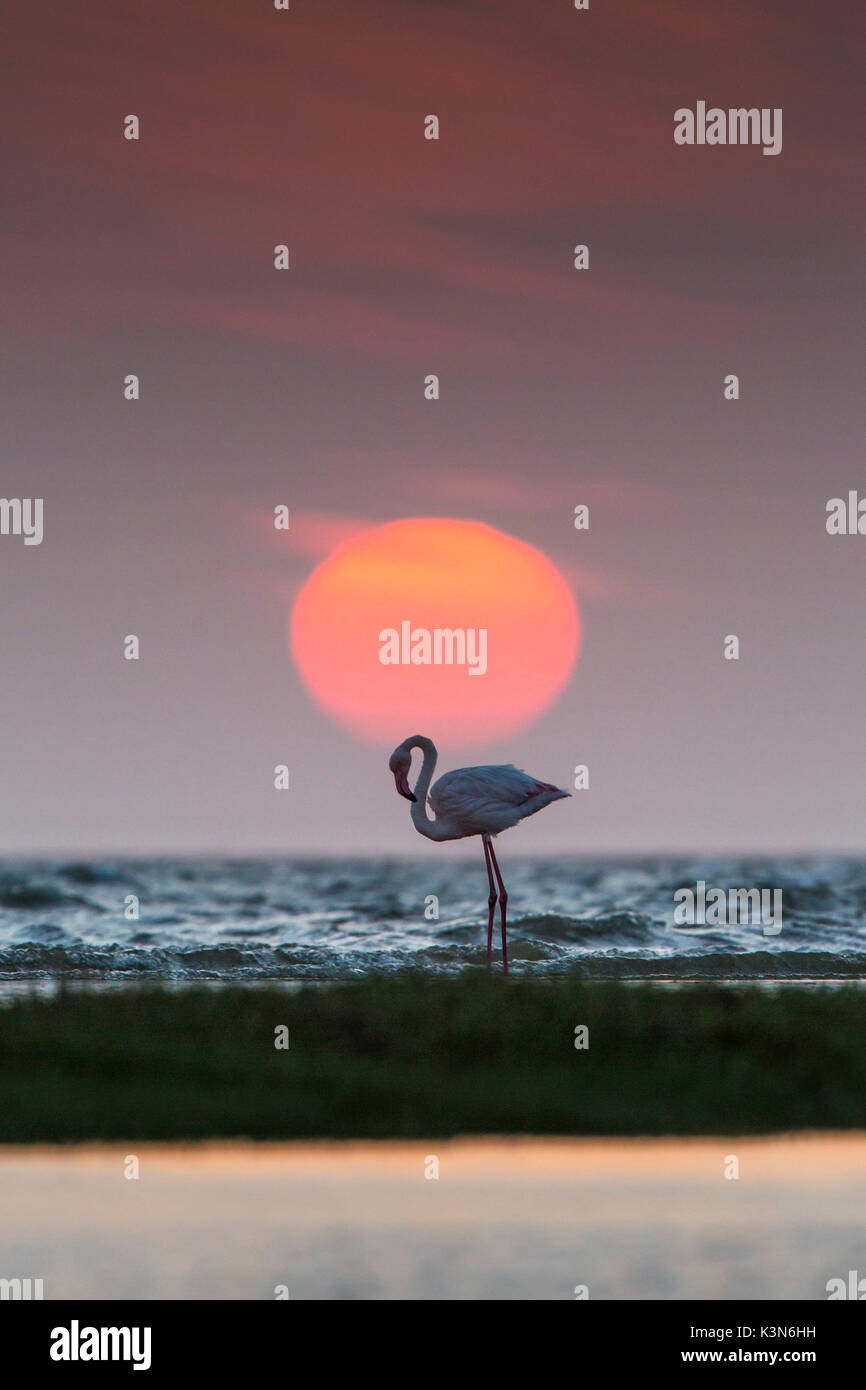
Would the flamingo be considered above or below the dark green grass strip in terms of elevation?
above

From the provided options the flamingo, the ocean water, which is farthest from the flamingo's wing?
the ocean water

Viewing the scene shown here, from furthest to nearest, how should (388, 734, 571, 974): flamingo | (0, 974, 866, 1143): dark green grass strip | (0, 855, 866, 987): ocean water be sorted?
(0, 855, 866, 987): ocean water → (388, 734, 571, 974): flamingo → (0, 974, 866, 1143): dark green grass strip

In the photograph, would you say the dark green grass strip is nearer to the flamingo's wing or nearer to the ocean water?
the flamingo's wing

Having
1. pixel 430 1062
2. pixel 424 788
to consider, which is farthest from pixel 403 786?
pixel 430 1062

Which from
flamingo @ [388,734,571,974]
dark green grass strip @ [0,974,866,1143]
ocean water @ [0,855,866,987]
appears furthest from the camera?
ocean water @ [0,855,866,987]

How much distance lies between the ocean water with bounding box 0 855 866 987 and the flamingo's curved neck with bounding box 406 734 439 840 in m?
2.23

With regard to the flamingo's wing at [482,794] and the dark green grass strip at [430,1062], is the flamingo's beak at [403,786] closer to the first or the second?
the flamingo's wing at [482,794]

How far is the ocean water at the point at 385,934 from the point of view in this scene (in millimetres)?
23812

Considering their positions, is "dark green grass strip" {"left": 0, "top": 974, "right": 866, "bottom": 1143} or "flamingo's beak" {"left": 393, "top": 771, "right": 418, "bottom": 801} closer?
"dark green grass strip" {"left": 0, "top": 974, "right": 866, "bottom": 1143}

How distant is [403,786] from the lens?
21.8m

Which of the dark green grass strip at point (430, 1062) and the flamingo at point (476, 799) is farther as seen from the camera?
the flamingo at point (476, 799)

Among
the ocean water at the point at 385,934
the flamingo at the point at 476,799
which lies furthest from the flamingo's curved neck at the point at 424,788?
the ocean water at the point at 385,934

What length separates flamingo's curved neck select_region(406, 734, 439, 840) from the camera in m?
21.6
